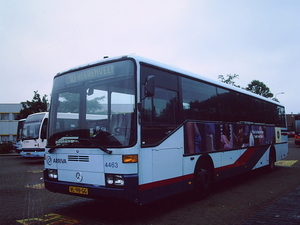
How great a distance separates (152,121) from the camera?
6.37m

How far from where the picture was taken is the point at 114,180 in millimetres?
5812

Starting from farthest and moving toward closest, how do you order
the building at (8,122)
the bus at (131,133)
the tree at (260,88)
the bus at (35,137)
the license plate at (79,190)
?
1. the tree at (260,88)
2. the building at (8,122)
3. the bus at (35,137)
4. the license plate at (79,190)
5. the bus at (131,133)

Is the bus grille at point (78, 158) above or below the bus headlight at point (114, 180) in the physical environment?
above

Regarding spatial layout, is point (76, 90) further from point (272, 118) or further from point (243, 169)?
point (272, 118)

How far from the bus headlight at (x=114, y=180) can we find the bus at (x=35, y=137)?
15500mm

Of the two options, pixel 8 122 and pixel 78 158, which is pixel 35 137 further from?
pixel 8 122

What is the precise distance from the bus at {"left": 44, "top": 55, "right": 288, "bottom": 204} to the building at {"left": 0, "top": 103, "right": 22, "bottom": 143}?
206 feet

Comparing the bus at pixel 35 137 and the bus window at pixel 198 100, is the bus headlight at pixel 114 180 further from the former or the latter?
the bus at pixel 35 137

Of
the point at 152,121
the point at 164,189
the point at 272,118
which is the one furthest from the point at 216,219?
the point at 272,118

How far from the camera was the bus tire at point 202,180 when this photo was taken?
25.9 feet

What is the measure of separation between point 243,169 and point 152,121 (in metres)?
5.87

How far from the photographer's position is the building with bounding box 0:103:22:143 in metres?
64.2

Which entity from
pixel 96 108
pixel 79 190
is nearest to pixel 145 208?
pixel 79 190

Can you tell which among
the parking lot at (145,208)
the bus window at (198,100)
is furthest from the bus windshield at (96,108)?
the bus window at (198,100)
